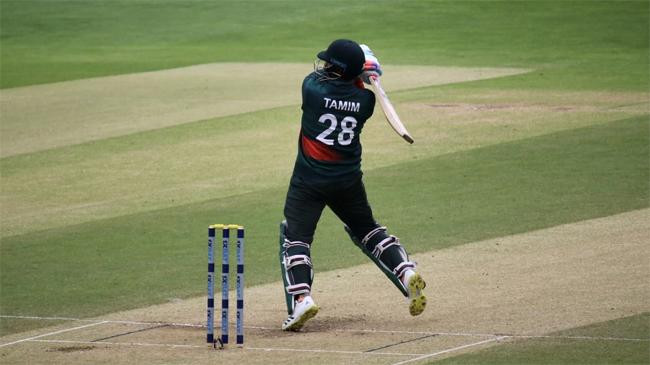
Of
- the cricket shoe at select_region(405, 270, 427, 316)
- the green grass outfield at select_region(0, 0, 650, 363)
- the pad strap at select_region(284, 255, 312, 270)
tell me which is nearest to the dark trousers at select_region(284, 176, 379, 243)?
the pad strap at select_region(284, 255, 312, 270)

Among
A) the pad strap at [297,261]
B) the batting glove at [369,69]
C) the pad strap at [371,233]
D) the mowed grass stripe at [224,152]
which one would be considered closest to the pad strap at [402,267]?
the pad strap at [371,233]

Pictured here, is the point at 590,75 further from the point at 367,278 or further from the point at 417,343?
the point at 417,343

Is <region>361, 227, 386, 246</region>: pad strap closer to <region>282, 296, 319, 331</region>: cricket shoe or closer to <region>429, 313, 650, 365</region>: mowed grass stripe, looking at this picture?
<region>282, 296, 319, 331</region>: cricket shoe

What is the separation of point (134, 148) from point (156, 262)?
786 centimetres

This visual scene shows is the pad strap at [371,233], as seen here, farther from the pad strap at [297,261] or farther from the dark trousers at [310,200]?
the pad strap at [297,261]

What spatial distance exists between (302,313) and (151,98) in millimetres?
16627

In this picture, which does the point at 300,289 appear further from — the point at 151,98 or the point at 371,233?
the point at 151,98

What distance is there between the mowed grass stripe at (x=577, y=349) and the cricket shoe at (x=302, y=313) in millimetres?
1334

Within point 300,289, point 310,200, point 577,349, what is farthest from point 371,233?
point 577,349

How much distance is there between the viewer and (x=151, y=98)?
2692 cm

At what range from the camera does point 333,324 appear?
11.4m

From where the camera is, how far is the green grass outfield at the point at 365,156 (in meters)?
14.3

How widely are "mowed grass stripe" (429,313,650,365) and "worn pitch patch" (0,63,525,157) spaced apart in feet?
43.1

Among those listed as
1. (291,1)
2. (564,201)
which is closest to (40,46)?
(291,1)
